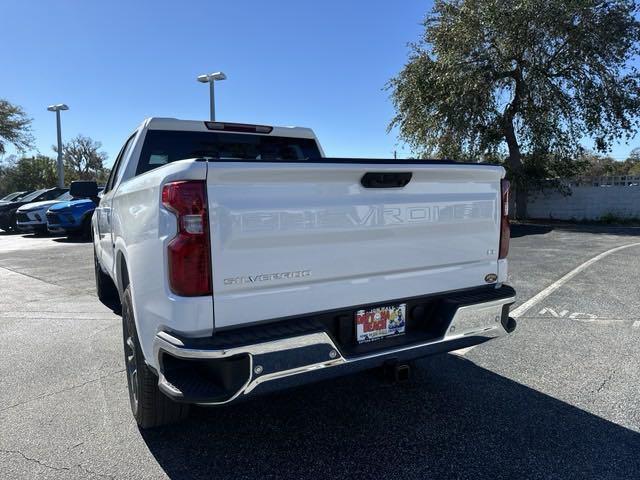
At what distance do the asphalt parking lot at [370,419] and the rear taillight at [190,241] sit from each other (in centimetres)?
113

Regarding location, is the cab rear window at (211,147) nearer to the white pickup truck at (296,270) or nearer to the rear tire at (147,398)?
the white pickup truck at (296,270)

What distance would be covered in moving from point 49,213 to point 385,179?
49.3 feet

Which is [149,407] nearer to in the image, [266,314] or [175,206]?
[266,314]

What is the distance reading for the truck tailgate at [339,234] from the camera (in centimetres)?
234

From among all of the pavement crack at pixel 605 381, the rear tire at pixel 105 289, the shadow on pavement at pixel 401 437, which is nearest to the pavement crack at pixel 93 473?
the shadow on pavement at pixel 401 437

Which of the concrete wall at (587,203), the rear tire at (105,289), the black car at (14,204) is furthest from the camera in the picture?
the concrete wall at (587,203)

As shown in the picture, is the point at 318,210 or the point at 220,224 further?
the point at 318,210

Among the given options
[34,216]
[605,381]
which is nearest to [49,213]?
[34,216]

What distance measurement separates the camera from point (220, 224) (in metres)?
2.30

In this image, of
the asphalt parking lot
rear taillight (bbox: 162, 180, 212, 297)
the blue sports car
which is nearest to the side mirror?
the asphalt parking lot

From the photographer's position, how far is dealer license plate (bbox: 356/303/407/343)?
2.80 meters

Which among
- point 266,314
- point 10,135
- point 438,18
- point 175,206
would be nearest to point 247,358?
point 266,314

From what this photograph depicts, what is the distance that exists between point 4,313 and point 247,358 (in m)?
5.65

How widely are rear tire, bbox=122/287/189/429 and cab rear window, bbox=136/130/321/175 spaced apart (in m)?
1.63
